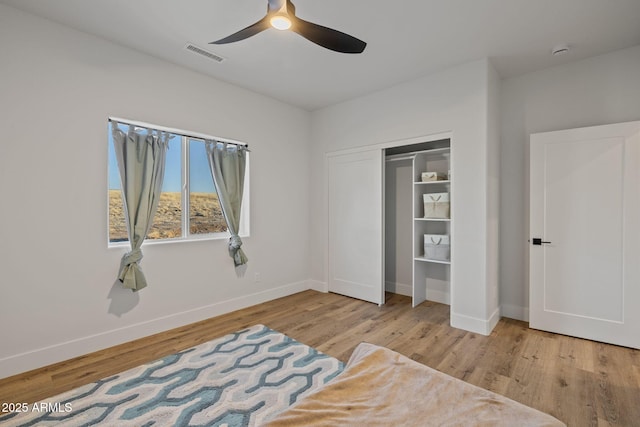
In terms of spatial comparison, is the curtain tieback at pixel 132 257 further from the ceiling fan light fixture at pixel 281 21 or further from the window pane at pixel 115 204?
the ceiling fan light fixture at pixel 281 21

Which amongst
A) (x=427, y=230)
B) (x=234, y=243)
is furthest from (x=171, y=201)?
(x=427, y=230)

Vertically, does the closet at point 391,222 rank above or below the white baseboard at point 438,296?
above

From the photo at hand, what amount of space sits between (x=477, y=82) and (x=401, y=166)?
1499 mm

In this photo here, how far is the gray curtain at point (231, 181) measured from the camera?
3.51m

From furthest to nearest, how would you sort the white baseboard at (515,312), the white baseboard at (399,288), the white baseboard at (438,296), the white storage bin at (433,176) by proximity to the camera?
the white baseboard at (399,288)
the white baseboard at (438,296)
the white storage bin at (433,176)
the white baseboard at (515,312)

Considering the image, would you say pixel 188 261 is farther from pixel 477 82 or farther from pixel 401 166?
pixel 477 82

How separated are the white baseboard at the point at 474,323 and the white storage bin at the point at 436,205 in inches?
45.5

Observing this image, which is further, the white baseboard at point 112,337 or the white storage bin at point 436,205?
the white storage bin at point 436,205

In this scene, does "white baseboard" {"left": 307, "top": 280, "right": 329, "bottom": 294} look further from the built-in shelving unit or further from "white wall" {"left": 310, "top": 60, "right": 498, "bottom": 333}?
"white wall" {"left": 310, "top": 60, "right": 498, "bottom": 333}

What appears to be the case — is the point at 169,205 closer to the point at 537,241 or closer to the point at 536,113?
the point at 537,241

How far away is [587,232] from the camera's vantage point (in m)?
2.89

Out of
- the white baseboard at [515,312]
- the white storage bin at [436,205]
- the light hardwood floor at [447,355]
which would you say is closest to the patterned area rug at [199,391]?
the light hardwood floor at [447,355]

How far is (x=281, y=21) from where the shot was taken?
1.80 meters

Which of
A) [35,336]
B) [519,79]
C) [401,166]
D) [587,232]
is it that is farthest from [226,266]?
[519,79]
